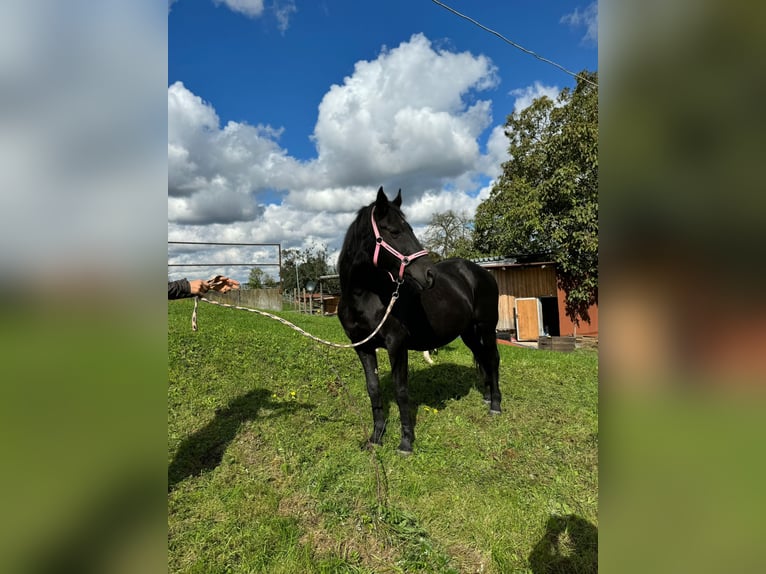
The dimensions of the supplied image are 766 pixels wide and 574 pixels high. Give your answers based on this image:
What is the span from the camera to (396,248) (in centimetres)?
388

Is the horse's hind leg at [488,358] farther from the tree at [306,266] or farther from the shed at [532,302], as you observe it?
the tree at [306,266]

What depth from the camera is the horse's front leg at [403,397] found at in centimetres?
423

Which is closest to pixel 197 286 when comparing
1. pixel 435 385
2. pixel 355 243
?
pixel 355 243

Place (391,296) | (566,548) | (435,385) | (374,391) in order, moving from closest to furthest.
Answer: (566,548), (391,296), (374,391), (435,385)

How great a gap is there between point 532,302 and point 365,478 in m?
15.2

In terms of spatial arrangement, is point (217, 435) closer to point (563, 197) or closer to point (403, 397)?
point (403, 397)

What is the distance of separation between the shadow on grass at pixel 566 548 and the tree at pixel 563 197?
1360cm
